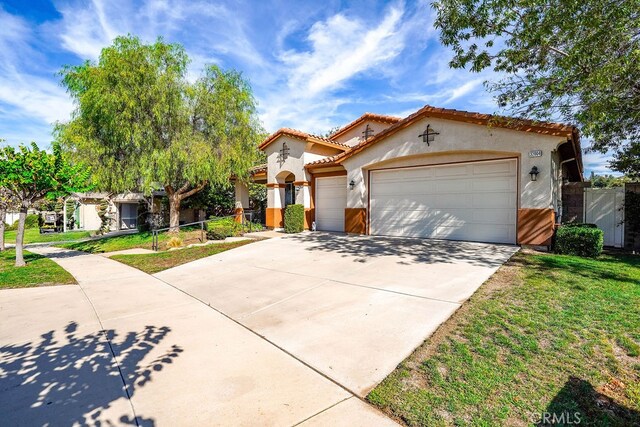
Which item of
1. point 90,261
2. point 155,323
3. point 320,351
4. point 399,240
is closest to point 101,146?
point 90,261

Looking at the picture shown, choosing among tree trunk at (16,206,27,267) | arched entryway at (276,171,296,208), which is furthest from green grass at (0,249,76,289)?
arched entryway at (276,171,296,208)

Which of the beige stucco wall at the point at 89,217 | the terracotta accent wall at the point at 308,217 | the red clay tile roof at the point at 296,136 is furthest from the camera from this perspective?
the beige stucco wall at the point at 89,217

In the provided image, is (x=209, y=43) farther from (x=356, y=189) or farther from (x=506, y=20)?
(x=506, y=20)

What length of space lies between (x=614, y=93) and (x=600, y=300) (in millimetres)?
4461

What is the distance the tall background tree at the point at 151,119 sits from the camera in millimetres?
13312

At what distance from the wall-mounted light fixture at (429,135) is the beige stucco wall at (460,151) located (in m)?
0.11

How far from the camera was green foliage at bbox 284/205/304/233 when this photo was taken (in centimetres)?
1427

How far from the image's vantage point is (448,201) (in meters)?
10.6

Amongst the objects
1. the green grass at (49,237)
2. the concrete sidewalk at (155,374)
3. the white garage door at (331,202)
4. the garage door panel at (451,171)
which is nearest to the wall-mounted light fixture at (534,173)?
the garage door panel at (451,171)

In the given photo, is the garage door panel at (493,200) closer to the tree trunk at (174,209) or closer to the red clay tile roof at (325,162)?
the red clay tile roof at (325,162)

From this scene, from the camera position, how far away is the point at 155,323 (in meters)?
4.77

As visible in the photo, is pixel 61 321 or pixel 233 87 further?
pixel 233 87

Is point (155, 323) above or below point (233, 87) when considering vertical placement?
below

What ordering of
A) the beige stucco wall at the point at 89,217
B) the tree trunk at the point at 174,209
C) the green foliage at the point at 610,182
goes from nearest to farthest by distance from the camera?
the tree trunk at the point at 174,209 → the green foliage at the point at 610,182 → the beige stucco wall at the point at 89,217
